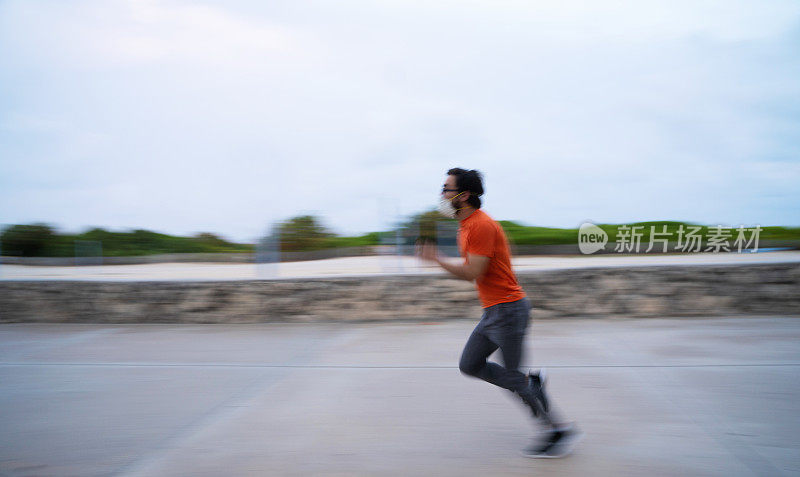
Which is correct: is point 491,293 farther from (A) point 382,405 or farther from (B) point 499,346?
(A) point 382,405

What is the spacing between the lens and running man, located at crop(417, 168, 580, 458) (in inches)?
115

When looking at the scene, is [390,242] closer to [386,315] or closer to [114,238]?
[386,315]

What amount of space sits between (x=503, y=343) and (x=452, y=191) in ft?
2.78

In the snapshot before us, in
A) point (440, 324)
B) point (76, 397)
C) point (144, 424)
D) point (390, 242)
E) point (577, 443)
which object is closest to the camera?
point (577, 443)

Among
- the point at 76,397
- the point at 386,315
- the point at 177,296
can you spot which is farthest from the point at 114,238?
the point at 76,397

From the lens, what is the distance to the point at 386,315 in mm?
7348

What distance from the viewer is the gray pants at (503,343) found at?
299cm

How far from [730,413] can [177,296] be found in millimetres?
6313

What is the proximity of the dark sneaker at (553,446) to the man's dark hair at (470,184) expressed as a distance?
1.32 meters

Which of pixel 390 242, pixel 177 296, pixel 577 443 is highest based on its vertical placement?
pixel 390 242

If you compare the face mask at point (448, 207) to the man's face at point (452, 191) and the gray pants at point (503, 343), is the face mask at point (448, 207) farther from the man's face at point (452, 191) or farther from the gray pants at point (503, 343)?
the gray pants at point (503, 343)
